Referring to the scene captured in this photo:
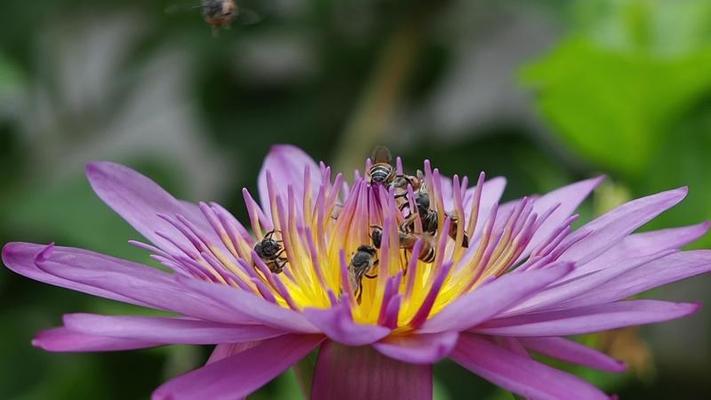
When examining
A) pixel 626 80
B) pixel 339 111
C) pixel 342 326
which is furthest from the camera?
pixel 339 111

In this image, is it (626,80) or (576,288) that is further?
(626,80)

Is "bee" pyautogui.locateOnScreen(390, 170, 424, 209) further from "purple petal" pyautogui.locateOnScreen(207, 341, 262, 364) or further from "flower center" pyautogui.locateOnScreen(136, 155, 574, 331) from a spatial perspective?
"purple petal" pyautogui.locateOnScreen(207, 341, 262, 364)

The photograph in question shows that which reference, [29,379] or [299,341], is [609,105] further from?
[29,379]

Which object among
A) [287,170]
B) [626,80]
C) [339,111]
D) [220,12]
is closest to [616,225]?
[287,170]


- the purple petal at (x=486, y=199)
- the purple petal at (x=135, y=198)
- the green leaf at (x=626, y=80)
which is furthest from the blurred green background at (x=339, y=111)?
the purple petal at (x=135, y=198)

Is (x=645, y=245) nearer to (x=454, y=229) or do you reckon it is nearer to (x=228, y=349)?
(x=454, y=229)

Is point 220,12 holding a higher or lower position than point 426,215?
higher

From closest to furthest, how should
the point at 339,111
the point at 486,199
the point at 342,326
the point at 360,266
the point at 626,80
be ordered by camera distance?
the point at 342,326, the point at 360,266, the point at 486,199, the point at 626,80, the point at 339,111
